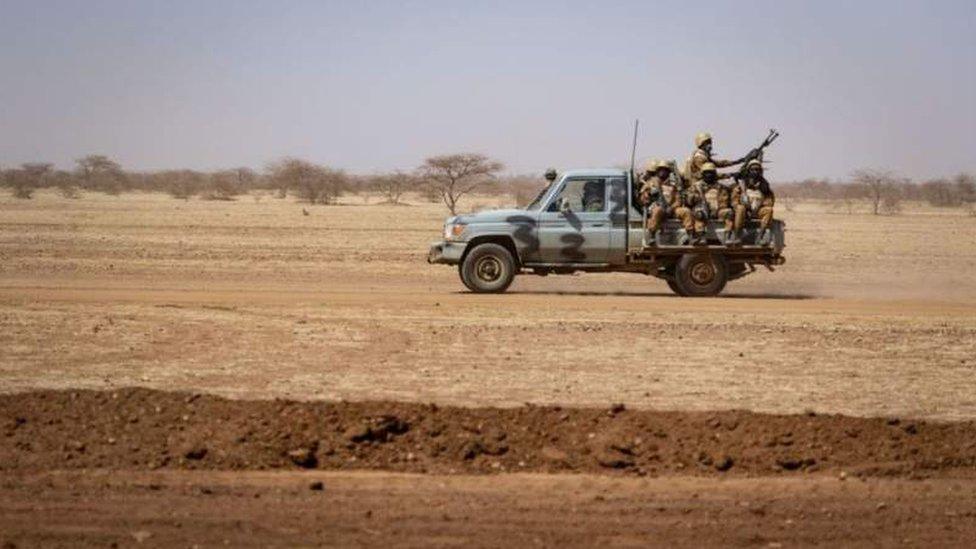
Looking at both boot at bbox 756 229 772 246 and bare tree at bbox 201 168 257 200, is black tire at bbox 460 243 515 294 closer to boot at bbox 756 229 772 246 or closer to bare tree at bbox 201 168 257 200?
boot at bbox 756 229 772 246

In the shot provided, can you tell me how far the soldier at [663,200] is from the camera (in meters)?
20.8

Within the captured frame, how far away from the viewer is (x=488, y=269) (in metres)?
21.6

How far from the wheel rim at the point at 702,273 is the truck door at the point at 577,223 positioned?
4.77 feet

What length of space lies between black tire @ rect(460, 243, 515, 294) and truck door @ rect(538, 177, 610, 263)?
0.63 m

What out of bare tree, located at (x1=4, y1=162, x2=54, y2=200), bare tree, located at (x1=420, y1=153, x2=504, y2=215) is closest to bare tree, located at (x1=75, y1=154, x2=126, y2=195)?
bare tree, located at (x1=4, y1=162, x2=54, y2=200)

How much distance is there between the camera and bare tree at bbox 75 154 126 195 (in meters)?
90.1

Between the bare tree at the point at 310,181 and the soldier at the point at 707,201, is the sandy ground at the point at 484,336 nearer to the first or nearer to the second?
the soldier at the point at 707,201

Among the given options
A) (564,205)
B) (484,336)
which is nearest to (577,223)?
(564,205)

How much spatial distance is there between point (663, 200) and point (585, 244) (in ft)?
4.50

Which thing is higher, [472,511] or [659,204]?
[659,204]

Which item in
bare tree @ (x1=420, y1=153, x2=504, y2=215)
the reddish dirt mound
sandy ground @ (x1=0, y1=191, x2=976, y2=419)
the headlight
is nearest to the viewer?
the reddish dirt mound

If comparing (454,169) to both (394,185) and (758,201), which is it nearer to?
(394,185)

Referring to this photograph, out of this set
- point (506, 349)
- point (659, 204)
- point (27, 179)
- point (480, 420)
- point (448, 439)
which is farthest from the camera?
point (27, 179)

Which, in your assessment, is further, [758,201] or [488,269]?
[488,269]
